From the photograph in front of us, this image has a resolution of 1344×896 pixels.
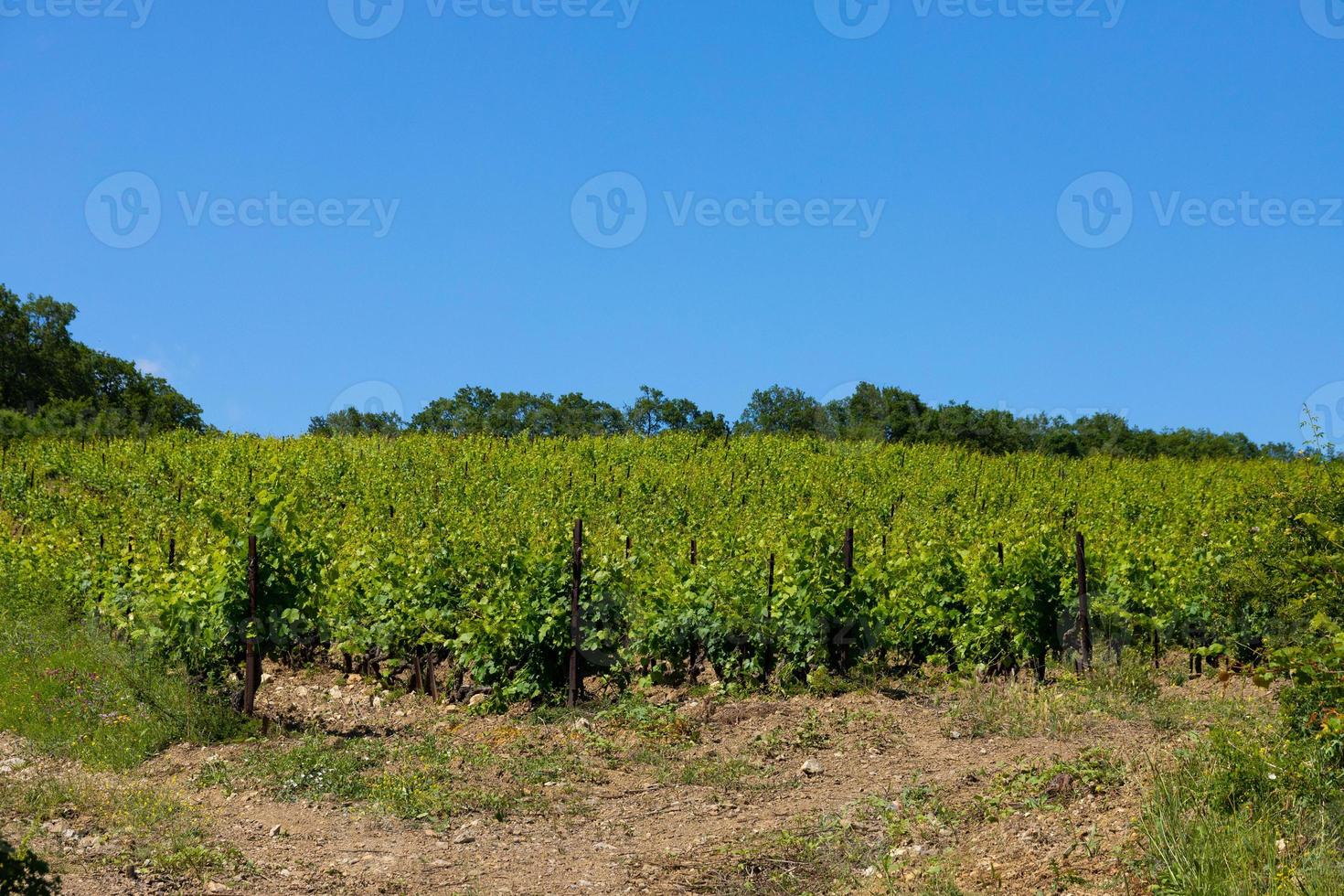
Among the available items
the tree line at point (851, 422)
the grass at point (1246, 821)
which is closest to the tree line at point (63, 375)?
the tree line at point (851, 422)

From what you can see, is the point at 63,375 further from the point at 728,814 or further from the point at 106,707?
the point at 728,814

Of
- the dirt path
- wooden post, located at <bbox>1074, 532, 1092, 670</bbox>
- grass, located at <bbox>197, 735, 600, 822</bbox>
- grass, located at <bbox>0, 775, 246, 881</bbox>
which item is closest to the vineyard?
wooden post, located at <bbox>1074, 532, 1092, 670</bbox>

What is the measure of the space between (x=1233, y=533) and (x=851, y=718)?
6.55m

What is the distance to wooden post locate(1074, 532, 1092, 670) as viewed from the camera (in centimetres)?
1080

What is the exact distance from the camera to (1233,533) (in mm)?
12922

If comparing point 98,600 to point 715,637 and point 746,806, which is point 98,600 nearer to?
point 715,637

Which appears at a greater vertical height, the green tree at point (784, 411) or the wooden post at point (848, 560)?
the green tree at point (784, 411)

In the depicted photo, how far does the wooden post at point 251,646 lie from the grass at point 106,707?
202mm

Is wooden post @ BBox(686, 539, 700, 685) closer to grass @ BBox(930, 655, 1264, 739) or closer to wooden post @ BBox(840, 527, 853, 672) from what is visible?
wooden post @ BBox(840, 527, 853, 672)

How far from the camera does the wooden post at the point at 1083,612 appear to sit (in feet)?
35.4

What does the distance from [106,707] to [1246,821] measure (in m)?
9.44

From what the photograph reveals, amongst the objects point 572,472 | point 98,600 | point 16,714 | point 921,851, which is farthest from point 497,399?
point 921,851

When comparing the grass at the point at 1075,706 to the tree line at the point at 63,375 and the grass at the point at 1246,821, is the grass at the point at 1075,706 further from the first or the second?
the tree line at the point at 63,375

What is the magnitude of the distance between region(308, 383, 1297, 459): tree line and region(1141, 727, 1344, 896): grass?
39896 mm
